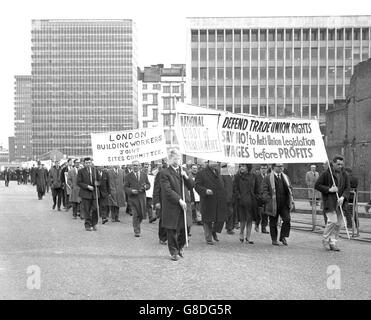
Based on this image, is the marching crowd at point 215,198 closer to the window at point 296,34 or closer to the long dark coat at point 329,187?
the long dark coat at point 329,187

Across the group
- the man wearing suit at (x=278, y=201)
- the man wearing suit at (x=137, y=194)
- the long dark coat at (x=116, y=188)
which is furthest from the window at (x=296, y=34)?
the man wearing suit at (x=278, y=201)

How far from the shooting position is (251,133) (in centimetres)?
1091

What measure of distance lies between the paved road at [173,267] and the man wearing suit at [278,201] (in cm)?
35

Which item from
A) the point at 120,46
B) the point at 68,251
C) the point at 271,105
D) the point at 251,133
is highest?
the point at 120,46

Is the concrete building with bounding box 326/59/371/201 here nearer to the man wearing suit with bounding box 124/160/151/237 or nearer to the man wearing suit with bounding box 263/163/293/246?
the man wearing suit with bounding box 263/163/293/246

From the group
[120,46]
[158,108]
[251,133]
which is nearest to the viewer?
[251,133]

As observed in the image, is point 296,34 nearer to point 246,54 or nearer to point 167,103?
point 246,54

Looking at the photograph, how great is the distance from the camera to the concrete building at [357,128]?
2476 centimetres

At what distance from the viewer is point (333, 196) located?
33.3 ft

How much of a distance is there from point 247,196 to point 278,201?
2.75 feet
